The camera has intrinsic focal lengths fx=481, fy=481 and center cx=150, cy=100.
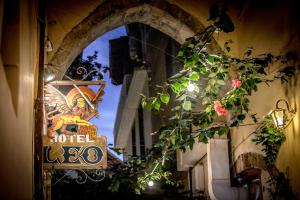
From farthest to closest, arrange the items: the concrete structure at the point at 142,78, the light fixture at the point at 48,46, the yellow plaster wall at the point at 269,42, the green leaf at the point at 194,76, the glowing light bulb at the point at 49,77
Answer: the concrete structure at the point at 142,78
the light fixture at the point at 48,46
the glowing light bulb at the point at 49,77
the green leaf at the point at 194,76
the yellow plaster wall at the point at 269,42

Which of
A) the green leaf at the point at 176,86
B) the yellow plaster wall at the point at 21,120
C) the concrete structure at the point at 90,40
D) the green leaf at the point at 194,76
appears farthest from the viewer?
the green leaf at the point at 176,86

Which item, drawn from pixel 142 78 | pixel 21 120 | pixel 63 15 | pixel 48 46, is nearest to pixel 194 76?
pixel 48 46

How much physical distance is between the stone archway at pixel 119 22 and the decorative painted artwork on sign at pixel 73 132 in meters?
1.55

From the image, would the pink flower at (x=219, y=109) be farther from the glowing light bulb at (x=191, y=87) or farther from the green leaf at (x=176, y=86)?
the green leaf at (x=176, y=86)

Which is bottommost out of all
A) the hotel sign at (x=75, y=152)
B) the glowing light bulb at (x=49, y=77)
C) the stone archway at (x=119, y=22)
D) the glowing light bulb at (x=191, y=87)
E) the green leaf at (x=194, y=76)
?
the hotel sign at (x=75, y=152)

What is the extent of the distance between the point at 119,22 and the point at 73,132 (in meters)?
3.59

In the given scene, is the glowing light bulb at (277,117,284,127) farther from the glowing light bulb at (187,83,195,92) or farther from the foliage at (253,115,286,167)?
the glowing light bulb at (187,83,195,92)

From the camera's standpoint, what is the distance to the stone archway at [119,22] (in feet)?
33.3

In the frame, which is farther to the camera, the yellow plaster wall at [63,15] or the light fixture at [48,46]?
the yellow plaster wall at [63,15]

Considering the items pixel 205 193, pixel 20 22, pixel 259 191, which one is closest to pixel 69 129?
pixel 20 22

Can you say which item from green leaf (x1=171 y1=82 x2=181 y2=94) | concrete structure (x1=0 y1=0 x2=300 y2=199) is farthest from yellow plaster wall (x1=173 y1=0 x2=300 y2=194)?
green leaf (x1=171 y1=82 x2=181 y2=94)

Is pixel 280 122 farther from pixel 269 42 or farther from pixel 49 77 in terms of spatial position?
pixel 49 77

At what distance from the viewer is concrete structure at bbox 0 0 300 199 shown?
543 cm

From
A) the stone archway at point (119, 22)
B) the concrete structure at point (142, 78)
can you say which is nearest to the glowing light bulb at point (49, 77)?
the stone archway at point (119, 22)
